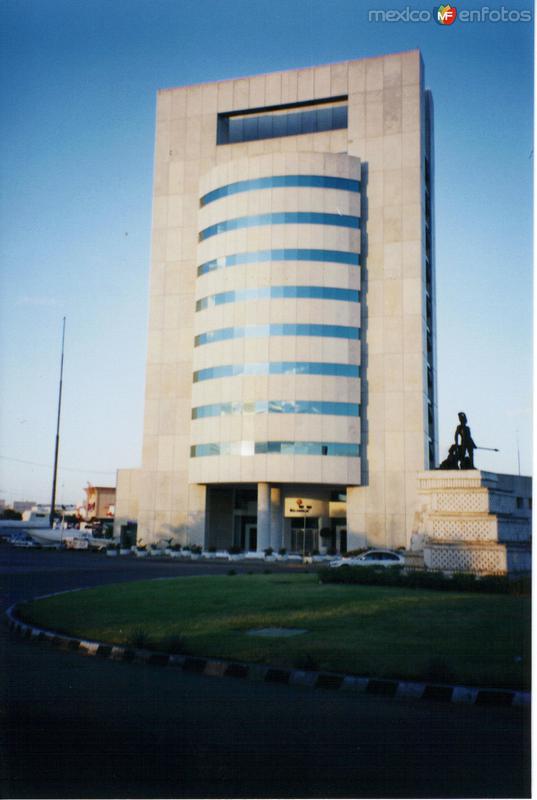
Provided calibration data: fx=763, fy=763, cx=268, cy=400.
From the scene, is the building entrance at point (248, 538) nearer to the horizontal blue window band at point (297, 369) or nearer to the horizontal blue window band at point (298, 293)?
the horizontal blue window band at point (297, 369)

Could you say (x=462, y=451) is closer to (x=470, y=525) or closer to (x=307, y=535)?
(x=470, y=525)

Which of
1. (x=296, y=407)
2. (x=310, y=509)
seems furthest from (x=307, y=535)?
(x=296, y=407)

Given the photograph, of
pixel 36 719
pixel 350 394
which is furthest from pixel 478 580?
pixel 350 394

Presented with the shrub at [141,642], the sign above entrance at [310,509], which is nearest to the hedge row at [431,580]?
the shrub at [141,642]

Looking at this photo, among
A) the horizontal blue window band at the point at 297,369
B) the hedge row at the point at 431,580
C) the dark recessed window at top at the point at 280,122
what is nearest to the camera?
the hedge row at the point at 431,580

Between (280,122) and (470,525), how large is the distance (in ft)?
164

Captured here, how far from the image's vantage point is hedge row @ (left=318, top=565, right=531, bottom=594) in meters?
19.6

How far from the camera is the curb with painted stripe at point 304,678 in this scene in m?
8.63

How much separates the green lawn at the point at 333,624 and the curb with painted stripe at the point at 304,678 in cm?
31

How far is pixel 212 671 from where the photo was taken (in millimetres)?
10422

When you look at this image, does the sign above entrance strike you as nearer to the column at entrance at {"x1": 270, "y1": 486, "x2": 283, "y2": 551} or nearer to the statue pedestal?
the column at entrance at {"x1": 270, "y1": 486, "x2": 283, "y2": 551}

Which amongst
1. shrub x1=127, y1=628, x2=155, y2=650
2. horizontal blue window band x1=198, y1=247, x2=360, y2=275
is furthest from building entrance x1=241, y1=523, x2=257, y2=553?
shrub x1=127, y1=628, x2=155, y2=650

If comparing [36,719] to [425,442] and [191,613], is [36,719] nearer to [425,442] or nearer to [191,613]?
[191,613]

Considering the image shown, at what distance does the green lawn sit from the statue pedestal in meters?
3.35
